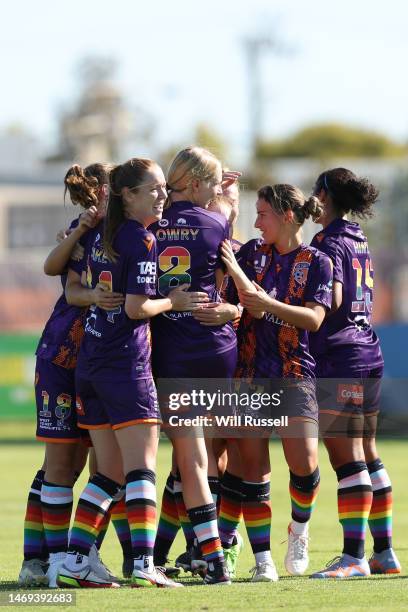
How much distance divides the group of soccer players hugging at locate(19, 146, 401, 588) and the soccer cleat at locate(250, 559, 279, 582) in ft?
0.03

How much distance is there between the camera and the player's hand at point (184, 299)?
21.8 ft

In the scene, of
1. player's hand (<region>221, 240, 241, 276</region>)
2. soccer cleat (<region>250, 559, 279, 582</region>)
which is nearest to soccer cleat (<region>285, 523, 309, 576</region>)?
soccer cleat (<region>250, 559, 279, 582</region>)

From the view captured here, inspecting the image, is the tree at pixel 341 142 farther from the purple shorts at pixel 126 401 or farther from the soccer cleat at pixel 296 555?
the purple shorts at pixel 126 401

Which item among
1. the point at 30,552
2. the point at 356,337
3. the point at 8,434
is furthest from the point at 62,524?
the point at 8,434

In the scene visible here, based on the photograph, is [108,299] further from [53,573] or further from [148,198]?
[53,573]

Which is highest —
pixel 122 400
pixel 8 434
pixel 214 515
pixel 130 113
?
pixel 130 113

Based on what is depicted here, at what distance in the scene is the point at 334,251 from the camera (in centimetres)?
723

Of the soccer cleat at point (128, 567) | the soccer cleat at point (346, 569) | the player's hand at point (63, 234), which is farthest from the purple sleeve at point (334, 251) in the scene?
the soccer cleat at point (128, 567)

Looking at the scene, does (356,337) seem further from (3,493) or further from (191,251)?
(3,493)

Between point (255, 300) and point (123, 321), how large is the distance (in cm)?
71

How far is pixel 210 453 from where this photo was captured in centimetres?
735

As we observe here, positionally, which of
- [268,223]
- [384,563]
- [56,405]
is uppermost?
[268,223]

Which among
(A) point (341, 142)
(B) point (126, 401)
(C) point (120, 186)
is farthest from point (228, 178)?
(A) point (341, 142)

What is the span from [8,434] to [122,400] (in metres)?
15.8
